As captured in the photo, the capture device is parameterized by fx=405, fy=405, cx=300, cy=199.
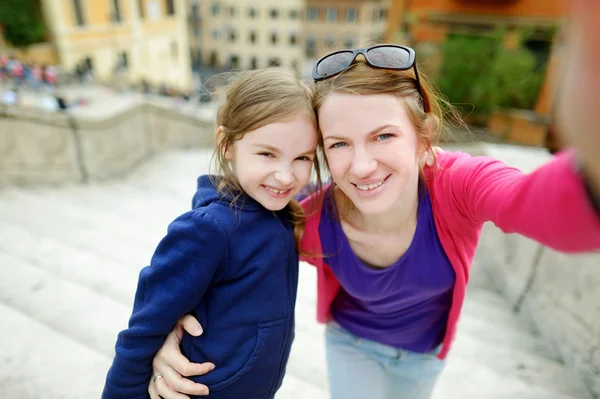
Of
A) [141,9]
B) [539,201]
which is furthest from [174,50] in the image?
[539,201]

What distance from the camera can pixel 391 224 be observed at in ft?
4.52

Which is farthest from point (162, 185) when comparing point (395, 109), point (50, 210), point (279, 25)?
point (279, 25)

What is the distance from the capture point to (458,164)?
47.7 inches

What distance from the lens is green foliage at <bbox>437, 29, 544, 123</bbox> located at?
9.39m

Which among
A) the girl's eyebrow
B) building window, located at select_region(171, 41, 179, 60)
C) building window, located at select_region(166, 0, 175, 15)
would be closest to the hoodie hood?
the girl's eyebrow

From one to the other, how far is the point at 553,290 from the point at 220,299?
6.54 feet

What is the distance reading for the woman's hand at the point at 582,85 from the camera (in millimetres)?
487

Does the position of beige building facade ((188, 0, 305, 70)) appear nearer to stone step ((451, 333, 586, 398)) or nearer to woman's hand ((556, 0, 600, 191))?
stone step ((451, 333, 586, 398))

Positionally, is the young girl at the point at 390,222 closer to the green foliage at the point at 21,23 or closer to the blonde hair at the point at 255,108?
the blonde hair at the point at 255,108

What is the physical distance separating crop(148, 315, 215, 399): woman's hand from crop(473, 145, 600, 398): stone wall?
1.84m

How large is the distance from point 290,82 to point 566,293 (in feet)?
6.27

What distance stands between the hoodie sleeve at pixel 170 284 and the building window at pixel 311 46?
90.1 ft

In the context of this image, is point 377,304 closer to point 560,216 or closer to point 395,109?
point 395,109

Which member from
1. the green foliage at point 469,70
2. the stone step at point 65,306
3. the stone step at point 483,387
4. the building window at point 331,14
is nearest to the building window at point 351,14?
the building window at point 331,14
